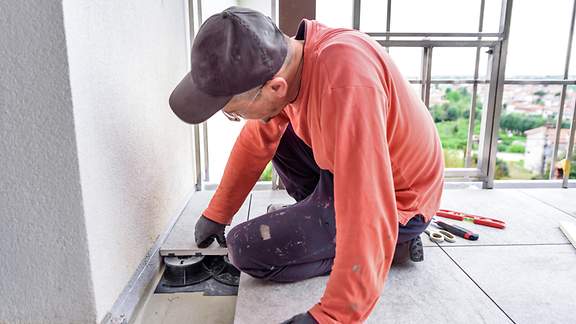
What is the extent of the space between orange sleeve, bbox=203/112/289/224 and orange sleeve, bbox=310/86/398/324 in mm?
525

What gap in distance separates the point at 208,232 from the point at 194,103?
0.70m

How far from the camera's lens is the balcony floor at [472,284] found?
105 cm

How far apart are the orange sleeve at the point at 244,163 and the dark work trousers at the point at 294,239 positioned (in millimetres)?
143

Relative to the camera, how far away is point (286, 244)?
3.85 ft

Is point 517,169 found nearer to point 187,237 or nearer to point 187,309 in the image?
point 187,237

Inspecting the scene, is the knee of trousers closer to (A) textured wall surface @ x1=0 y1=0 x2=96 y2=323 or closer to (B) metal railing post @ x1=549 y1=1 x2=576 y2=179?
(A) textured wall surface @ x1=0 y1=0 x2=96 y2=323

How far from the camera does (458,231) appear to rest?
157 centimetres

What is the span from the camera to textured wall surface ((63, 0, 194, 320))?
847 millimetres

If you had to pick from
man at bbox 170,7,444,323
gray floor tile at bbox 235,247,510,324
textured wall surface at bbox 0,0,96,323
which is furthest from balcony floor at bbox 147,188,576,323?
textured wall surface at bbox 0,0,96,323

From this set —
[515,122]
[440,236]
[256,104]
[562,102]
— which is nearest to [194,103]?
[256,104]

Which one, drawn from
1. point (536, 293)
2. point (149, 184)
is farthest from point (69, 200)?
point (536, 293)

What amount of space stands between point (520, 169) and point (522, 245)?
627 cm

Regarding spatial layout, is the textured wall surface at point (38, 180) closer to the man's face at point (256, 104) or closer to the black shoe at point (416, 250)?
the man's face at point (256, 104)

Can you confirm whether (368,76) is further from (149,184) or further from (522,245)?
(522,245)
